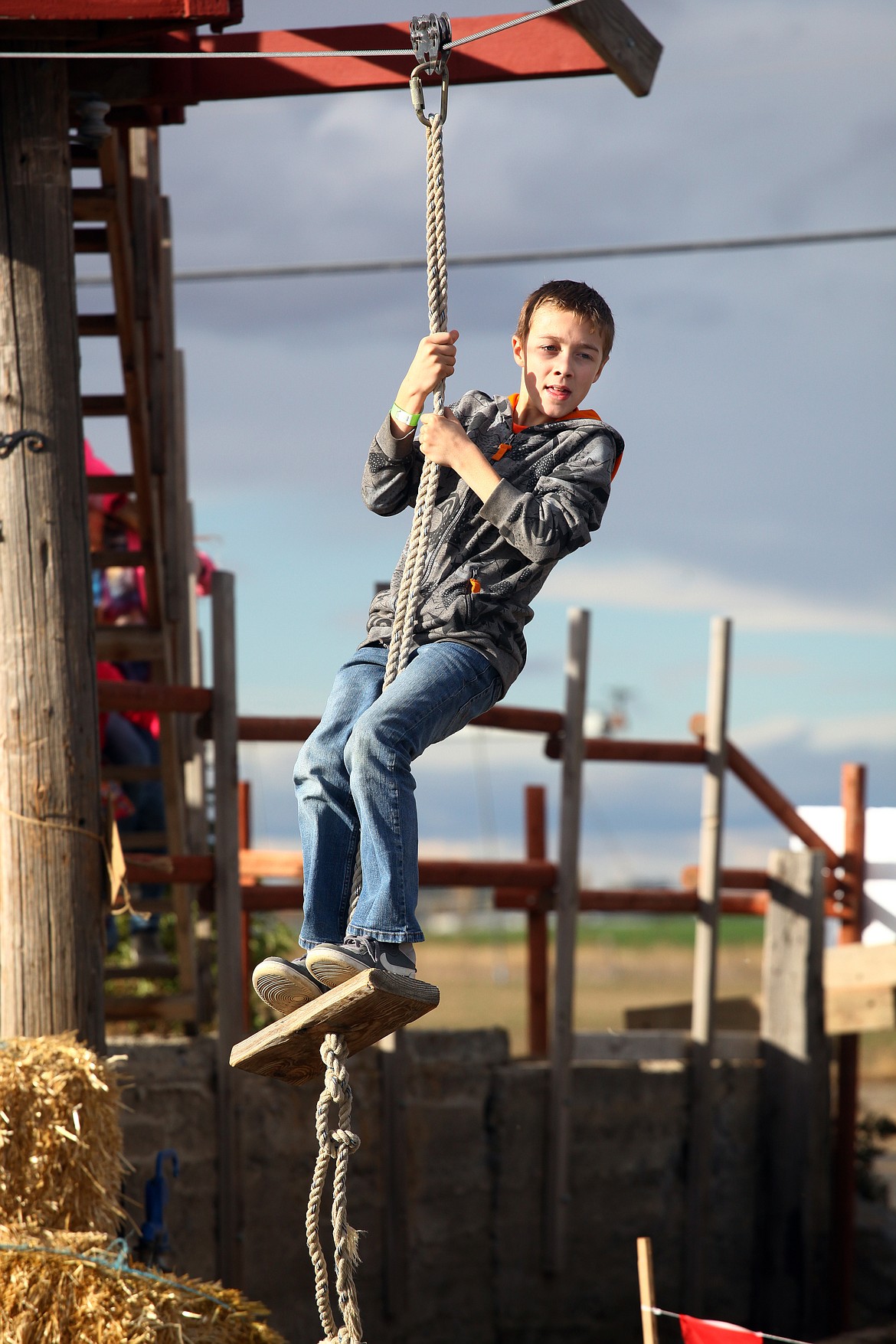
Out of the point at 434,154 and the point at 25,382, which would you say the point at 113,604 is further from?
the point at 434,154

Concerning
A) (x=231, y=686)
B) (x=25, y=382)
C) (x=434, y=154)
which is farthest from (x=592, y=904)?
(x=434, y=154)

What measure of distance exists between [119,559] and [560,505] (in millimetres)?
3696

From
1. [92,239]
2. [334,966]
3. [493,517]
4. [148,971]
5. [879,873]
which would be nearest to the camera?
[334,966]

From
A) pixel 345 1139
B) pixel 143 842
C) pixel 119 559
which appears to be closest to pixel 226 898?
pixel 143 842

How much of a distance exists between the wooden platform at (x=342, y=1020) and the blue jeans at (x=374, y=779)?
0.47 ft

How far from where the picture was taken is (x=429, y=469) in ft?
10.9

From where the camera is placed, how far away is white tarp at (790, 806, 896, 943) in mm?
7832

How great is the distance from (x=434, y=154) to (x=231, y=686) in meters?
3.08

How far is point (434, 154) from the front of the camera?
10.9ft

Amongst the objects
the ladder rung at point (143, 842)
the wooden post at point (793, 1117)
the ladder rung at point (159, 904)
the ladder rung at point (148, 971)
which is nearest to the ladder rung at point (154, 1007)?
the ladder rung at point (148, 971)

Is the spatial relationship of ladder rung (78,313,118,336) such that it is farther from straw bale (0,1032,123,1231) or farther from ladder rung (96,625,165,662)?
straw bale (0,1032,123,1231)

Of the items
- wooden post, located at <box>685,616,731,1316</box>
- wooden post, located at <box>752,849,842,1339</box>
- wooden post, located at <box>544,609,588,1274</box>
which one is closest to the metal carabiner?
wooden post, located at <box>544,609,588,1274</box>

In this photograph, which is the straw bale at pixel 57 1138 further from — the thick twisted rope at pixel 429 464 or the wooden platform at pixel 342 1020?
the thick twisted rope at pixel 429 464

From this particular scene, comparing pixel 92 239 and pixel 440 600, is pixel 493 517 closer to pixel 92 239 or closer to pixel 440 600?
pixel 440 600
